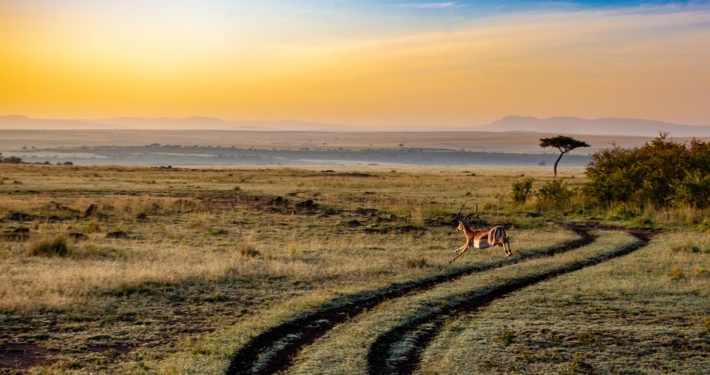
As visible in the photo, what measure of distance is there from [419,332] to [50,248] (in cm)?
1257

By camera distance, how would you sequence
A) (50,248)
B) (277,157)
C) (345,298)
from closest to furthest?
(345,298)
(50,248)
(277,157)

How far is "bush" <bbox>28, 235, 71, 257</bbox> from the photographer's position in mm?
19516

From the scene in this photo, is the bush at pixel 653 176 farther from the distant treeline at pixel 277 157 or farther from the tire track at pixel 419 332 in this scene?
the distant treeline at pixel 277 157

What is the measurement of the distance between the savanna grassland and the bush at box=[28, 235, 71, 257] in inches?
2.3

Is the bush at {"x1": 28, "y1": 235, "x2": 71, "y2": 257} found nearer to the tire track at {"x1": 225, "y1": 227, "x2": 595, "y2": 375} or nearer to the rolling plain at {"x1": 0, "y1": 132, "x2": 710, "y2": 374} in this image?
the rolling plain at {"x1": 0, "y1": 132, "x2": 710, "y2": 374}

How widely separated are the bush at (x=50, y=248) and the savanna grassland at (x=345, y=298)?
2.3 inches

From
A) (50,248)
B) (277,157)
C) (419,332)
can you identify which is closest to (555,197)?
(50,248)

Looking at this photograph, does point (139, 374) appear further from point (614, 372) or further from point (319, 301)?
point (614, 372)

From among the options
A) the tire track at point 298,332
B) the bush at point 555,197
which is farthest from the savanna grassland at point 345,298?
the bush at point 555,197

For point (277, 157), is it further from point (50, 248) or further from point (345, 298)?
point (345, 298)

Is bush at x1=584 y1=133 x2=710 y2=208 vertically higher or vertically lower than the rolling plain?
higher

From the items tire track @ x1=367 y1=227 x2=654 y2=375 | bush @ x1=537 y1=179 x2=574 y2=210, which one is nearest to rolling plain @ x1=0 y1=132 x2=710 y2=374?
tire track @ x1=367 y1=227 x2=654 y2=375

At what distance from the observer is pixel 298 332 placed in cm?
1210

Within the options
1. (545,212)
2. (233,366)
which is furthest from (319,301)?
(545,212)
